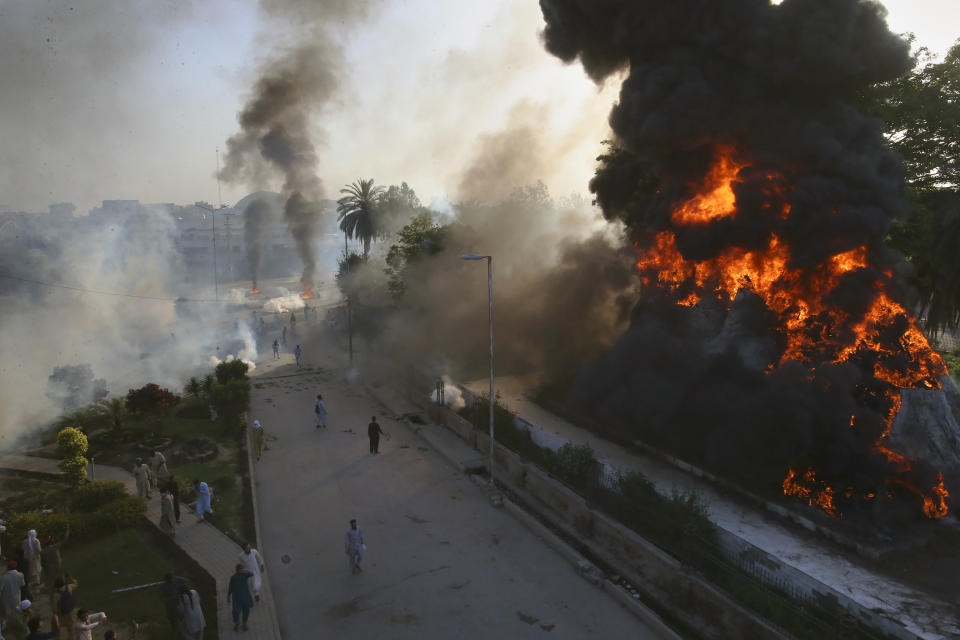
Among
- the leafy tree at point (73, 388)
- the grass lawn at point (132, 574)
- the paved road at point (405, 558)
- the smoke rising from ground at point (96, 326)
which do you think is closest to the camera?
the grass lawn at point (132, 574)

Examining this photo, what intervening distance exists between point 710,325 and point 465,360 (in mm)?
11505

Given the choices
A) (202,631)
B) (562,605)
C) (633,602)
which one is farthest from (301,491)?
(633,602)

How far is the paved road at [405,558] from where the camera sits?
409 inches

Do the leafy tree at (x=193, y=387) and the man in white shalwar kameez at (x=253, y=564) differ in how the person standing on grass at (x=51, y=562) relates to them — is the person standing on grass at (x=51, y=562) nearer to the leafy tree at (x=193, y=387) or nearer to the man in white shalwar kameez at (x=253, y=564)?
the man in white shalwar kameez at (x=253, y=564)

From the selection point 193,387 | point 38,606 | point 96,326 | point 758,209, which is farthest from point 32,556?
point 96,326

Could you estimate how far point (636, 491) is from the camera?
1261 cm

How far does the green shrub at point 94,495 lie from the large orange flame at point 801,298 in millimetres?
15374

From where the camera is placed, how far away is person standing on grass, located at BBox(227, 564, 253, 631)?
9.45m

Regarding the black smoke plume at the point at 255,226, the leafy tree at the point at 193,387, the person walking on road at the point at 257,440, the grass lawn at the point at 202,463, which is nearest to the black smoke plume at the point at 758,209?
the person walking on road at the point at 257,440

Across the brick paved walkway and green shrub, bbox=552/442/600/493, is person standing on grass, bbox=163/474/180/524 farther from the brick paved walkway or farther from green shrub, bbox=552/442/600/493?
green shrub, bbox=552/442/600/493

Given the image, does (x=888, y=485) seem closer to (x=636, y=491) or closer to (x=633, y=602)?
(x=636, y=491)

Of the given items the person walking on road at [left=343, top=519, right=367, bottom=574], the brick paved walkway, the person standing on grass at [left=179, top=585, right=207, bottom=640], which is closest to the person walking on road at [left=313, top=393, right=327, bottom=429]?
the brick paved walkway

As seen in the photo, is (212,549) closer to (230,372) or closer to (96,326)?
(230,372)

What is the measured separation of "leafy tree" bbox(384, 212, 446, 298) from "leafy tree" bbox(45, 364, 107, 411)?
1498 cm
